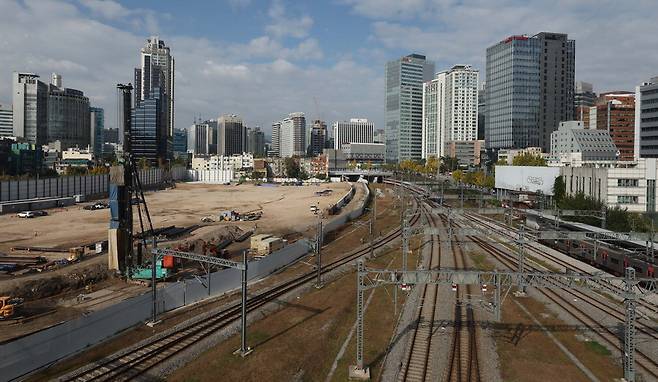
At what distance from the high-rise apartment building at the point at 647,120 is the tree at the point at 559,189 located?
2205 inches

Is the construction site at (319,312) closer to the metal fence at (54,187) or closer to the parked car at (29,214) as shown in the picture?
the parked car at (29,214)

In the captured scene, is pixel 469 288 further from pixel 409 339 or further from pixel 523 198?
pixel 523 198

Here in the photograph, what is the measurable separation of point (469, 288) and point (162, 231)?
42.5m

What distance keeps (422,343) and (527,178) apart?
305ft

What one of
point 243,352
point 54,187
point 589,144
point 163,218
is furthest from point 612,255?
point 589,144

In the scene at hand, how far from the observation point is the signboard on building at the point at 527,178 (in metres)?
101

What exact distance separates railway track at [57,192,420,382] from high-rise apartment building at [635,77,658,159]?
131 m

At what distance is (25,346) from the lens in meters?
23.5

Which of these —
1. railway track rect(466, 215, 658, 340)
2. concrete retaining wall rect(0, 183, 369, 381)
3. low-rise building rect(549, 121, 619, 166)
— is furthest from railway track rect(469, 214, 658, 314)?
low-rise building rect(549, 121, 619, 166)

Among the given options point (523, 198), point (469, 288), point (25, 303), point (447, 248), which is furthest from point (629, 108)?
point (25, 303)

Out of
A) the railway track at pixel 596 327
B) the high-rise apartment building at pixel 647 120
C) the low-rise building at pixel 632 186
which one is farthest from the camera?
the high-rise apartment building at pixel 647 120

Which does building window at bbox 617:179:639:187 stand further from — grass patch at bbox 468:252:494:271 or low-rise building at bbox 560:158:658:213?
grass patch at bbox 468:252:494:271

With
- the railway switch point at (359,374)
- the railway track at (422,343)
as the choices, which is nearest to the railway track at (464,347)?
the railway track at (422,343)

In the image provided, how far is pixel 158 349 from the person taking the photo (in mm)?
26891
